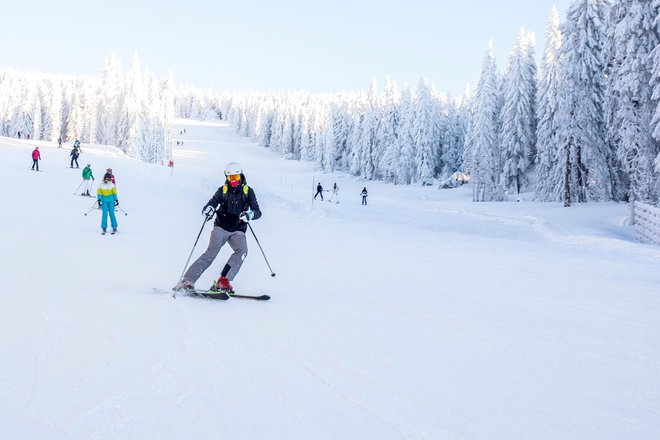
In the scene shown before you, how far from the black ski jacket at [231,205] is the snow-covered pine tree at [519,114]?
4475 cm

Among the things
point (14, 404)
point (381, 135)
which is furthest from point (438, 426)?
point (381, 135)

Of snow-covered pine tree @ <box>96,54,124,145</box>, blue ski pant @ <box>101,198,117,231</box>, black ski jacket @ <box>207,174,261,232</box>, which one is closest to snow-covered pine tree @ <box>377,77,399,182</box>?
snow-covered pine tree @ <box>96,54,124,145</box>

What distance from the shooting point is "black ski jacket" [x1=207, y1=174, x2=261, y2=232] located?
22.1 feet

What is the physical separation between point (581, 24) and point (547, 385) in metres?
34.5

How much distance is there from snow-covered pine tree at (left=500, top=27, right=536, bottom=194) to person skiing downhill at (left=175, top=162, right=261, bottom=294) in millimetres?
44777

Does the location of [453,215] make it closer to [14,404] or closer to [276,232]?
[276,232]

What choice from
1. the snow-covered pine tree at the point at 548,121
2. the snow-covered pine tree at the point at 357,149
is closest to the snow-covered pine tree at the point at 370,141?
the snow-covered pine tree at the point at 357,149

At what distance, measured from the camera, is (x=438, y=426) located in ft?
10.4

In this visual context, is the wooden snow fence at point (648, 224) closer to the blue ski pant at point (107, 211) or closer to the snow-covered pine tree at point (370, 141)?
the blue ski pant at point (107, 211)

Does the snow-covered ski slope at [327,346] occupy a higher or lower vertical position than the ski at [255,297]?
higher

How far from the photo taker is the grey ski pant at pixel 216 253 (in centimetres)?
665

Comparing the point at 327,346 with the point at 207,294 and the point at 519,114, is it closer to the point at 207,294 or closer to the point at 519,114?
the point at 207,294

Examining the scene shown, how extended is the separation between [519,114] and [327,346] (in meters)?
46.8

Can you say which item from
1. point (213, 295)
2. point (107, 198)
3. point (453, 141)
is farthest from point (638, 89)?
point (453, 141)
